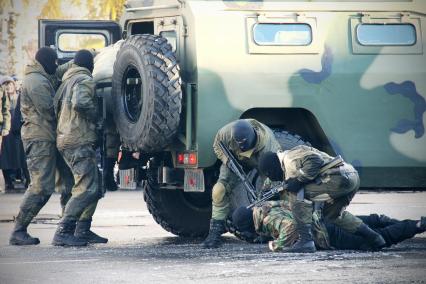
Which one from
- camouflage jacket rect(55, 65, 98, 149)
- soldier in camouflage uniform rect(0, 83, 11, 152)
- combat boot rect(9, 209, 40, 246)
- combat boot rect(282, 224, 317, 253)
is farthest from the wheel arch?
soldier in camouflage uniform rect(0, 83, 11, 152)

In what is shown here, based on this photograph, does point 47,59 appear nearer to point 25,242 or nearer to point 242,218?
point 25,242

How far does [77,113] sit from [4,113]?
28.0 ft

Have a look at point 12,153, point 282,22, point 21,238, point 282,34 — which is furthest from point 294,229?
point 12,153

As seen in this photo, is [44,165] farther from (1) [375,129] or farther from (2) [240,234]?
(1) [375,129]

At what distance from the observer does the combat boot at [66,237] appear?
12.6m

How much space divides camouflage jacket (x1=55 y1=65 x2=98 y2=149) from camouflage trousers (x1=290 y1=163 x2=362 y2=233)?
2285mm

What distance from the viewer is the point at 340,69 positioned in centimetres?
1259

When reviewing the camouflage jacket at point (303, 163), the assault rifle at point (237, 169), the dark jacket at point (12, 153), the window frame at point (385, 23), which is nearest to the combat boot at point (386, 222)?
the camouflage jacket at point (303, 163)

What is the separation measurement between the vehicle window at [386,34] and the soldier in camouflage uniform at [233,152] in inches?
54.1

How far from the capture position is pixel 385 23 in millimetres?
12859

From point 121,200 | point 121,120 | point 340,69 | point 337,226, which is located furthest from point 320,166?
point 121,200

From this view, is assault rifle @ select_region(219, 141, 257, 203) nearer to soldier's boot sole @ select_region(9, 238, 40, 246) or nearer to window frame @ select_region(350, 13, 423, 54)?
window frame @ select_region(350, 13, 423, 54)

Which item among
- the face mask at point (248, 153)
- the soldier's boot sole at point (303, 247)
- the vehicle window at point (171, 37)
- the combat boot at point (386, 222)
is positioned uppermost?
the vehicle window at point (171, 37)

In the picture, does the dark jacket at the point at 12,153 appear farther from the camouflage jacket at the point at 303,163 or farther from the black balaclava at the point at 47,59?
the camouflage jacket at the point at 303,163
